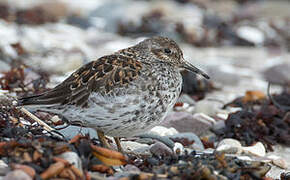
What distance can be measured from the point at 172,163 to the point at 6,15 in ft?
26.9

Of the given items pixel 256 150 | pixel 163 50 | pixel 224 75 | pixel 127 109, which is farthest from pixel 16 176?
pixel 224 75

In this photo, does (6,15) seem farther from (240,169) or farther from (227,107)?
(240,169)

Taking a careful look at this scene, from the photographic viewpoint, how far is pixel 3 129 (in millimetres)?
3844

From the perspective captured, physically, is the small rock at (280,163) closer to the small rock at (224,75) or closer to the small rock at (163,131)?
the small rock at (163,131)

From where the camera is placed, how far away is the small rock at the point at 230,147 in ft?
15.9

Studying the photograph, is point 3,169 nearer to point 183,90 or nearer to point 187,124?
point 187,124

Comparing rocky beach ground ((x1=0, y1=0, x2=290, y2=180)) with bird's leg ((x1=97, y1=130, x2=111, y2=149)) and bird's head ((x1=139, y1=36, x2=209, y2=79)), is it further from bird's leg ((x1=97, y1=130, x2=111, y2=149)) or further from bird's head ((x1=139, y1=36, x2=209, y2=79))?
bird's head ((x1=139, y1=36, x2=209, y2=79))

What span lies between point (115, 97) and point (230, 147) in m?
1.54

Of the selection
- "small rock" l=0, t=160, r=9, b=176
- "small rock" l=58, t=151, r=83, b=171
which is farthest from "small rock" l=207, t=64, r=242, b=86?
"small rock" l=0, t=160, r=9, b=176

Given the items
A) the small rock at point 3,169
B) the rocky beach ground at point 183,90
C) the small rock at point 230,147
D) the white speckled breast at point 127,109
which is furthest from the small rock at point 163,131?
the small rock at point 3,169

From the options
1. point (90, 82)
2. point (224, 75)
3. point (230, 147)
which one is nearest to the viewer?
point (90, 82)

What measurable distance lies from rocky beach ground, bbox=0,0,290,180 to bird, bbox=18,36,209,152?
17 cm

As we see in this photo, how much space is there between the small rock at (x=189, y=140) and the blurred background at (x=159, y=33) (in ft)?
5.33

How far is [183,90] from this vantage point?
694cm
